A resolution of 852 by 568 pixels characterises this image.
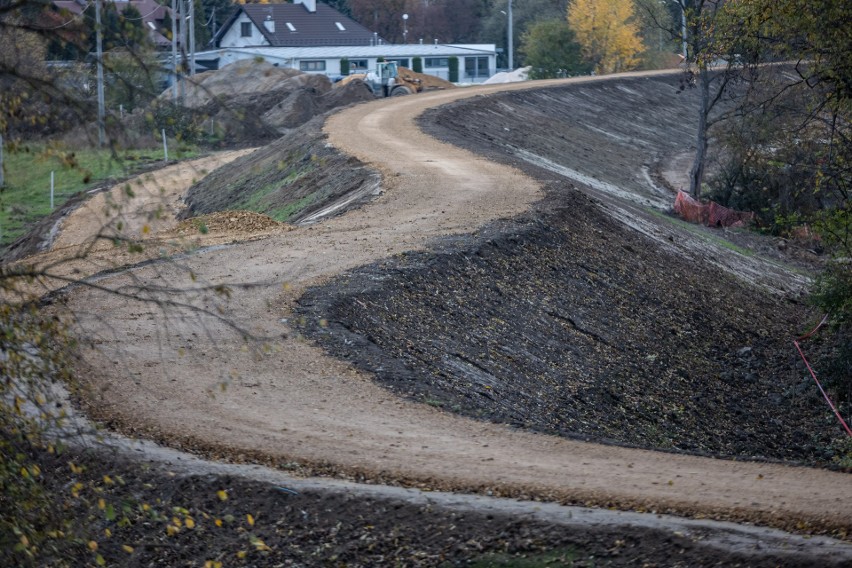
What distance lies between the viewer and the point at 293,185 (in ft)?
88.3

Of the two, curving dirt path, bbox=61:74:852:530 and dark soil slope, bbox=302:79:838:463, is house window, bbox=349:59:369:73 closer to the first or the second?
dark soil slope, bbox=302:79:838:463

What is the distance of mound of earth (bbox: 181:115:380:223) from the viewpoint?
23844mm

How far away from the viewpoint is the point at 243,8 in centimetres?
7488

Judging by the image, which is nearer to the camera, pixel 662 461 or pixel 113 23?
pixel 113 23

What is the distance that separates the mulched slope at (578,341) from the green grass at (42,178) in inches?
154

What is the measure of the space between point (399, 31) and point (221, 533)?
97785 millimetres

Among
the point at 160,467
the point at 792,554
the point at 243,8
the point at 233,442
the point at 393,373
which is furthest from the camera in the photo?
the point at 243,8

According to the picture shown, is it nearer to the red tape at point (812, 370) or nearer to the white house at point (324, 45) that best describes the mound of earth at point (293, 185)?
the red tape at point (812, 370)

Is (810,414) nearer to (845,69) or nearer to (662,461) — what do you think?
(845,69)

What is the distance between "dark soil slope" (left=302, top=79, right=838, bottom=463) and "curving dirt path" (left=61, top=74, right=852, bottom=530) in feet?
2.18

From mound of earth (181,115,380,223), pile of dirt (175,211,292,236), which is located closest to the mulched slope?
pile of dirt (175,211,292,236)

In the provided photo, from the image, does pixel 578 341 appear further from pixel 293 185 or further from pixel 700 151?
pixel 700 151

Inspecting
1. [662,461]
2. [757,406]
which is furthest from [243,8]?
[662,461]

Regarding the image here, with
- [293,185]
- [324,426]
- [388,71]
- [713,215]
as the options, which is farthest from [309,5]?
[324,426]
